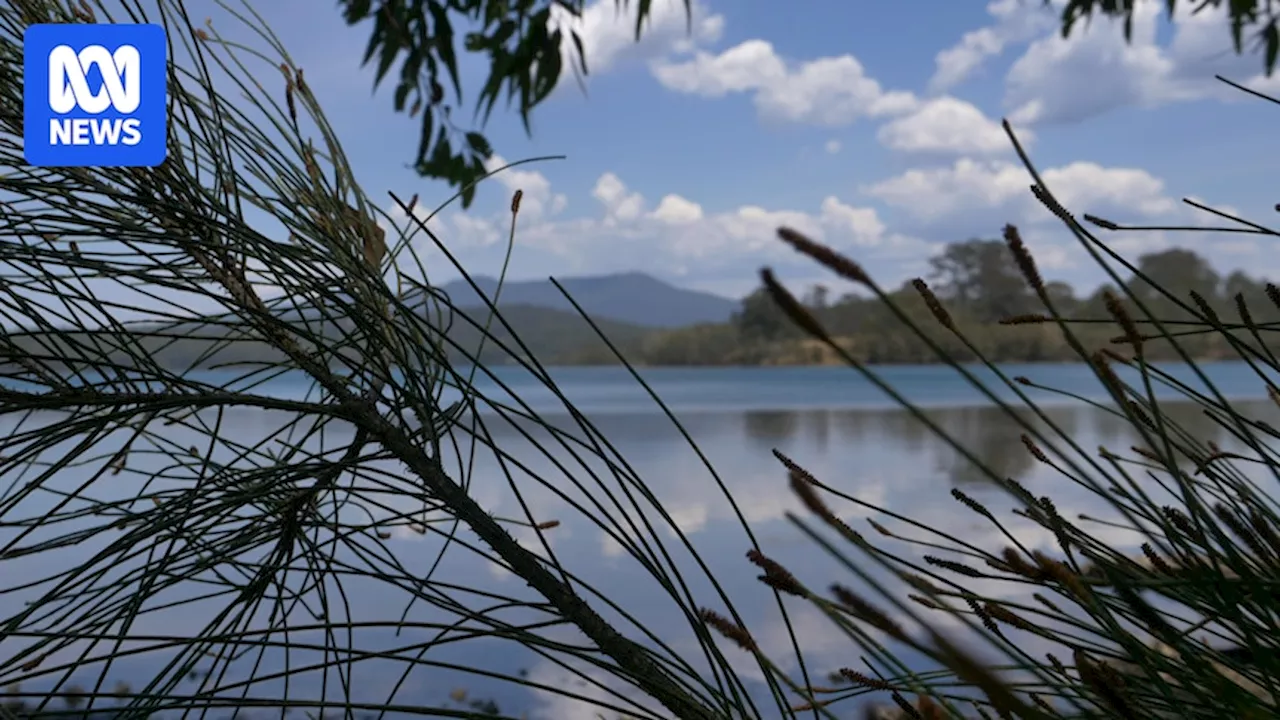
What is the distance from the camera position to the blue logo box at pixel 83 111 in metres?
0.69

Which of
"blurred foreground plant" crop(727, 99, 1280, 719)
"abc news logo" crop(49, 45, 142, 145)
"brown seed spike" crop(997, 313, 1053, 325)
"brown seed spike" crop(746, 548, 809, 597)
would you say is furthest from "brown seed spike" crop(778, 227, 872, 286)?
"abc news logo" crop(49, 45, 142, 145)

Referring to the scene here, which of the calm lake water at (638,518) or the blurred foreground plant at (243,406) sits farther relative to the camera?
the calm lake water at (638,518)

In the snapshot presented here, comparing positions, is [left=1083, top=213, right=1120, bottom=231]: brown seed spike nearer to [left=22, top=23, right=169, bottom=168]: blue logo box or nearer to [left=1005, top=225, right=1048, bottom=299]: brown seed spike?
[left=1005, top=225, right=1048, bottom=299]: brown seed spike

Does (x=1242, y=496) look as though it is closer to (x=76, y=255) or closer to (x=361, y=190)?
(x=361, y=190)

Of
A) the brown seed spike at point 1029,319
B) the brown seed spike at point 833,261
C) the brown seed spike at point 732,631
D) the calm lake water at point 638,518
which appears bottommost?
the calm lake water at point 638,518

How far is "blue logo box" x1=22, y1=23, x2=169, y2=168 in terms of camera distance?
695 millimetres

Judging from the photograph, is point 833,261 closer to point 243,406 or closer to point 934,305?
point 934,305

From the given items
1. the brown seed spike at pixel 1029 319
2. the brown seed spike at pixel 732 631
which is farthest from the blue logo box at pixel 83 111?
the brown seed spike at pixel 1029 319

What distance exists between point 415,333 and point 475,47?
2690 millimetres

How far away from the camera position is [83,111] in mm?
782

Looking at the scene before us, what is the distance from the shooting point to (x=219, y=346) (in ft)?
2.60

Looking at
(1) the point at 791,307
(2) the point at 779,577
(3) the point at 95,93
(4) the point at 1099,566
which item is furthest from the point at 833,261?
(3) the point at 95,93

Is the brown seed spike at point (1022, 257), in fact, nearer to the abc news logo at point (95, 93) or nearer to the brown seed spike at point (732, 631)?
the brown seed spike at point (732, 631)

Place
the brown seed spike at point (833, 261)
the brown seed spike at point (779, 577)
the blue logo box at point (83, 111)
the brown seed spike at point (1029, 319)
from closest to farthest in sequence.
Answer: the brown seed spike at point (833, 261) → the brown seed spike at point (779, 577) → the brown seed spike at point (1029, 319) → the blue logo box at point (83, 111)
